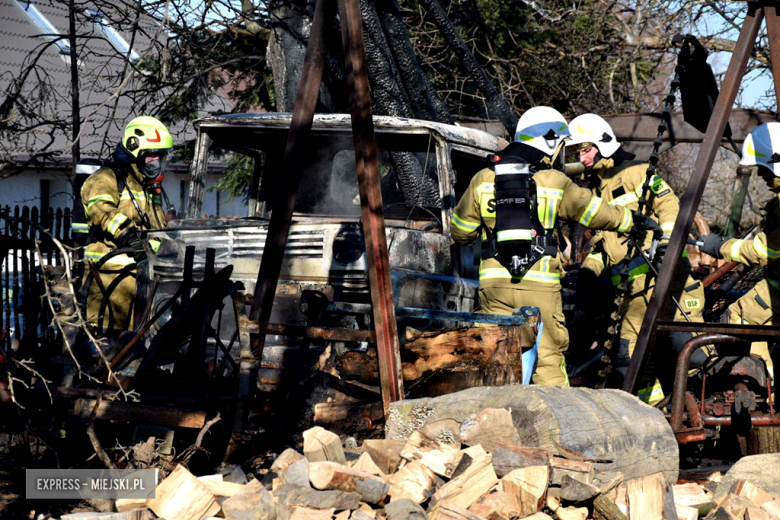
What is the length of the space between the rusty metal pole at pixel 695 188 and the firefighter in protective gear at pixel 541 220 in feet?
1.68

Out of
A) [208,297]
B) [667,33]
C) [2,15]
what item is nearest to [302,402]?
[208,297]

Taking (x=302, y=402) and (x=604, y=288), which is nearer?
(x=302, y=402)

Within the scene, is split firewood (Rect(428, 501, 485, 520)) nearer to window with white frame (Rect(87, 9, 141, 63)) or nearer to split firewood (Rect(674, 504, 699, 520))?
split firewood (Rect(674, 504, 699, 520))

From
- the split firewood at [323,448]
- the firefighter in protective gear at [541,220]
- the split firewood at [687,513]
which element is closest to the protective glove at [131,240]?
the firefighter in protective gear at [541,220]

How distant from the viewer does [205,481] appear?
3627 mm

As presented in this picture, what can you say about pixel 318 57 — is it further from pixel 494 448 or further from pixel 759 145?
pixel 759 145

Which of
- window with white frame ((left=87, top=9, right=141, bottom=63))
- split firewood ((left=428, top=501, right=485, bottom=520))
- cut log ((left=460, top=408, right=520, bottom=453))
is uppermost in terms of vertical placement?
window with white frame ((left=87, top=9, right=141, bottom=63))

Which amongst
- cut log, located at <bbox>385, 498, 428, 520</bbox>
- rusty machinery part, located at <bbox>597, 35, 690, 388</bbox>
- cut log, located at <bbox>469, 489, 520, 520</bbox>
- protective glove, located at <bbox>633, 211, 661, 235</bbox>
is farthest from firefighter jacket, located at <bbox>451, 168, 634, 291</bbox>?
cut log, located at <bbox>385, 498, 428, 520</bbox>

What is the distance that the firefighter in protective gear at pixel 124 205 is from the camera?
22.8 ft

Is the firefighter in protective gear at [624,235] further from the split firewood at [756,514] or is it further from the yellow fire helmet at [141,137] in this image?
the yellow fire helmet at [141,137]

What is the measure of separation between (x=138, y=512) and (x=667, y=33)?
1099 cm

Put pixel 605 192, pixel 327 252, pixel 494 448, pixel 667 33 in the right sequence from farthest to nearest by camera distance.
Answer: pixel 667 33, pixel 605 192, pixel 327 252, pixel 494 448

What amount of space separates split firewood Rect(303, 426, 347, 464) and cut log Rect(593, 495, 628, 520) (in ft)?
3.52

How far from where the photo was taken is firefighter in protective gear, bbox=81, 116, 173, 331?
6.94m
